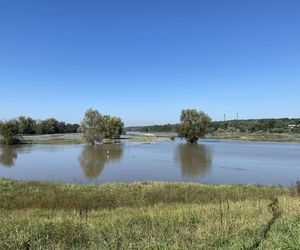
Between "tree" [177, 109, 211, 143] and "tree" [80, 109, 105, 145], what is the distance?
66.1 ft

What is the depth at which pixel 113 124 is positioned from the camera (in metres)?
109

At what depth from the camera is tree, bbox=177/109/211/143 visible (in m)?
89.8

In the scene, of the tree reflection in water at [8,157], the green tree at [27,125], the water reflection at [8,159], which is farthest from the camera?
the green tree at [27,125]

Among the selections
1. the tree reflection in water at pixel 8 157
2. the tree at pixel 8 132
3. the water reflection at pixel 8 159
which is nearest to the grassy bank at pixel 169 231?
the water reflection at pixel 8 159

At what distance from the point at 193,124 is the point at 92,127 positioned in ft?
81.0

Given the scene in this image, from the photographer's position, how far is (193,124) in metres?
90.2

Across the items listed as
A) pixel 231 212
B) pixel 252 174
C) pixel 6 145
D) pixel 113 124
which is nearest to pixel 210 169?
pixel 252 174

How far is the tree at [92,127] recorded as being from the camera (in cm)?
8206

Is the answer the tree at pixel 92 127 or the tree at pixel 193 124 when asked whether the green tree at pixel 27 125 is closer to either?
the tree at pixel 92 127

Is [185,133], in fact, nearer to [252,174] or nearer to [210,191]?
[252,174]

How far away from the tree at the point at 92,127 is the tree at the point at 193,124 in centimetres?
2015

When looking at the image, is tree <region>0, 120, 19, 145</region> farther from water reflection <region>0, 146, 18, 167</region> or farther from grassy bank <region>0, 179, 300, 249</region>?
grassy bank <region>0, 179, 300, 249</region>

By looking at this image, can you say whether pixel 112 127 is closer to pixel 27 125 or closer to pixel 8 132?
pixel 8 132

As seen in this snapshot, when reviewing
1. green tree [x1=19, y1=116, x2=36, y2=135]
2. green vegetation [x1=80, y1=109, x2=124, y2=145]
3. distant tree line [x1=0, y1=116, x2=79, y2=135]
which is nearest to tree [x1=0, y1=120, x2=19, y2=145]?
green vegetation [x1=80, y1=109, x2=124, y2=145]
